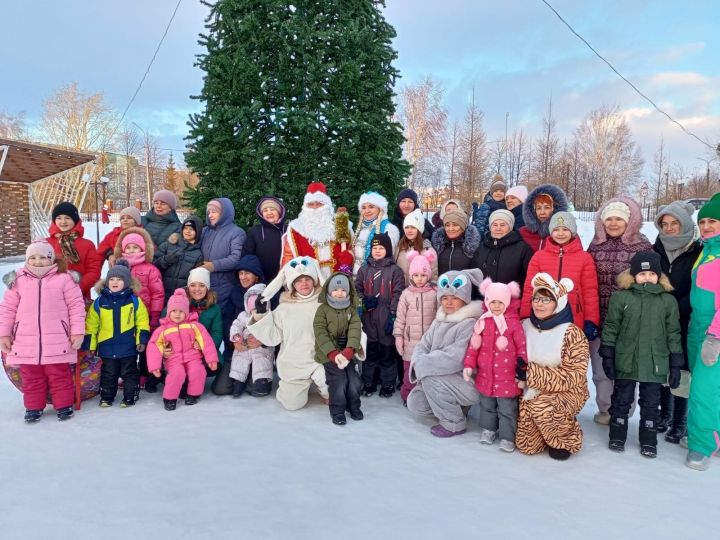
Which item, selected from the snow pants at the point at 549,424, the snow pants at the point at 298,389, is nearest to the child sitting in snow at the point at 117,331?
the snow pants at the point at 298,389

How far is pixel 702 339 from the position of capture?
362 cm

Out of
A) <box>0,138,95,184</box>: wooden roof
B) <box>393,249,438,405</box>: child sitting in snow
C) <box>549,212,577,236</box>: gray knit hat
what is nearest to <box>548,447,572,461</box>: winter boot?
<box>393,249,438,405</box>: child sitting in snow

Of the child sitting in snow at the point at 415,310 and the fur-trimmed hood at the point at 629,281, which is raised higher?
the fur-trimmed hood at the point at 629,281

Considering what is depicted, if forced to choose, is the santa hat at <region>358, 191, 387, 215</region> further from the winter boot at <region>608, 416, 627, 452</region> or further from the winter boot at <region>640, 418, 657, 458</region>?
the winter boot at <region>640, 418, 657, 458</region>

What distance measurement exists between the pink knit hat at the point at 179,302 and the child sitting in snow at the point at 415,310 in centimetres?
217

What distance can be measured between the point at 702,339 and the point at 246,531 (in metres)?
3.68

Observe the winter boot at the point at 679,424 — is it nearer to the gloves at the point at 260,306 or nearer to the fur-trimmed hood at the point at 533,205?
the fur-trimmed hood at the point at 533,205

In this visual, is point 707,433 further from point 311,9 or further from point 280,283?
point 311,9

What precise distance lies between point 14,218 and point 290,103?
1417 centimetres

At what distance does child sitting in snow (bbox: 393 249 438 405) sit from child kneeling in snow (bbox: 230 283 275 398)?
1.47m

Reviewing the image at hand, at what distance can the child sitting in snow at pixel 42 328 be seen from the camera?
4.04 meters

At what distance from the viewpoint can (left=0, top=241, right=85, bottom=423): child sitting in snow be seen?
4.04m

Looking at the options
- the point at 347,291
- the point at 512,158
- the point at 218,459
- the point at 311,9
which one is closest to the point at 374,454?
the point at 218,459

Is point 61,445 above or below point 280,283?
below
